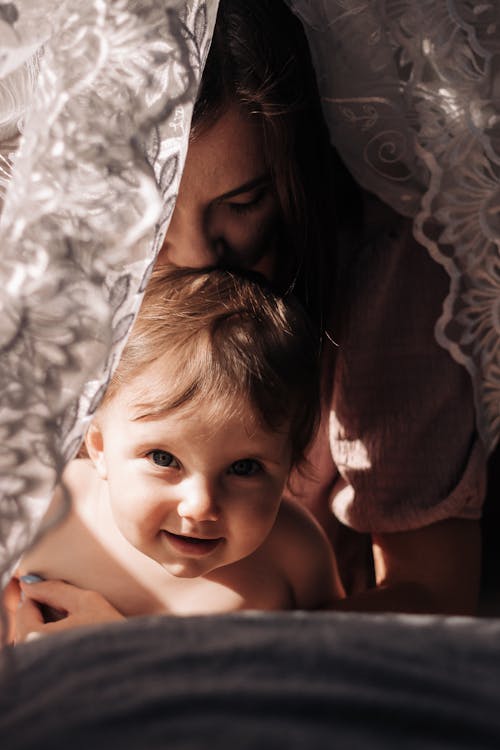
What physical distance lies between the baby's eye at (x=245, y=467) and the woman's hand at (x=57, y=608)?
23 centimetres

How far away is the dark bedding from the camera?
40 centimetres

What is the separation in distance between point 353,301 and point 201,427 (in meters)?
0.32

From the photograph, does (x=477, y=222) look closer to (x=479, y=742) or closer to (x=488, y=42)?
(x=488, y=42)

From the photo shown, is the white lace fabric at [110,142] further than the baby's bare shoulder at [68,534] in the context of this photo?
No

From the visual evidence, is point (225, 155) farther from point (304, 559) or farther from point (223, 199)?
point (304, 559)

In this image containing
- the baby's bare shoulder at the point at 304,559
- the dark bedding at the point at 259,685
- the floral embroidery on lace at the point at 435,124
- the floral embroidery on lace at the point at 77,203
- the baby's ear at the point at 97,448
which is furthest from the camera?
the baby's bare shoulder at the point at 304,559

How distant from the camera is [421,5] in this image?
→ 0.98 metres

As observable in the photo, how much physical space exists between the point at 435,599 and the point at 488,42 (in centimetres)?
69

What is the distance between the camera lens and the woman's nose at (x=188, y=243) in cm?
107

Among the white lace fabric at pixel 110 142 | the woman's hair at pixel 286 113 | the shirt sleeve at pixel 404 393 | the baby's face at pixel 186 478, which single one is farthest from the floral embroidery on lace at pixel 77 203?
the shirt sleeve at pixel 404 393

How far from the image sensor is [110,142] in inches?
29.0

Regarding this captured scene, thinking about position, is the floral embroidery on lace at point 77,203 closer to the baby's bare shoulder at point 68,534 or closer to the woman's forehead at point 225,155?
the woman's forehead at point 225,155

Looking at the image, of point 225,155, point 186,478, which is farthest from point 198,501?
point 225,155

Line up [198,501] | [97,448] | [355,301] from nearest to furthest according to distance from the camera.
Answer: [198,501]
[97,448]
[355,301]
